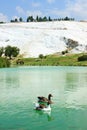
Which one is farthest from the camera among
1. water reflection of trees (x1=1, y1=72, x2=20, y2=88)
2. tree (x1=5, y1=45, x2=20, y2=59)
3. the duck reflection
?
tree (x1=5, y1=45, x2=20, y2=59)

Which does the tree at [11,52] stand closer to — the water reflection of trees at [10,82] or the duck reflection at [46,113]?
the water reflection of trees at [10,82]

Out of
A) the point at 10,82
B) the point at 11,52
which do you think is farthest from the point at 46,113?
the point at 11,52

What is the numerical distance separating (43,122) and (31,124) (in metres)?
1.14

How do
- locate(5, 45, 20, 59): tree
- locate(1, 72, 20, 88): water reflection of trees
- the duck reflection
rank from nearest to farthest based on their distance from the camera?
the duck reflection
locate(1, 72, 20, 88): water reflection of trees
locate(5, 45, 20, 59): tree

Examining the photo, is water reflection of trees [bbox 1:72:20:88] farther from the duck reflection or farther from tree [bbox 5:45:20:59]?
tree [bbox 5:45:20:59]

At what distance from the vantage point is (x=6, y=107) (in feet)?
106

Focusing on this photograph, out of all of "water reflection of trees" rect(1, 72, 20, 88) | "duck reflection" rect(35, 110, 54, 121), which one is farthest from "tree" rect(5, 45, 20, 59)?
"duck reflection" rect(35, 110, 54, 121)

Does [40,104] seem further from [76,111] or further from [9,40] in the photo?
[9,40]

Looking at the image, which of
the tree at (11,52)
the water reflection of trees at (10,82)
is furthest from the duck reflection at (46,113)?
the tree at (11,52)

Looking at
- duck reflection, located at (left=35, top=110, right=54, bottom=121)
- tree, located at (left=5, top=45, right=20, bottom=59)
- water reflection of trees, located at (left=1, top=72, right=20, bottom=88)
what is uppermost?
tree, located at (left=5, top=45, right=20, bottom=59)

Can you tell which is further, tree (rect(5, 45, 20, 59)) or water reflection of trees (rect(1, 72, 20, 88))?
tree (rect(5, 45, 20, 59))

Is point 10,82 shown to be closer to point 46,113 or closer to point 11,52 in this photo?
point 46,113

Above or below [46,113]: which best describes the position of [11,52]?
above

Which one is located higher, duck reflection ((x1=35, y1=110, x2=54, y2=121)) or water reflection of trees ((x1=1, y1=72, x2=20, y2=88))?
duck reflection ((x1=35, y1=110, x2=54, y2=121))
